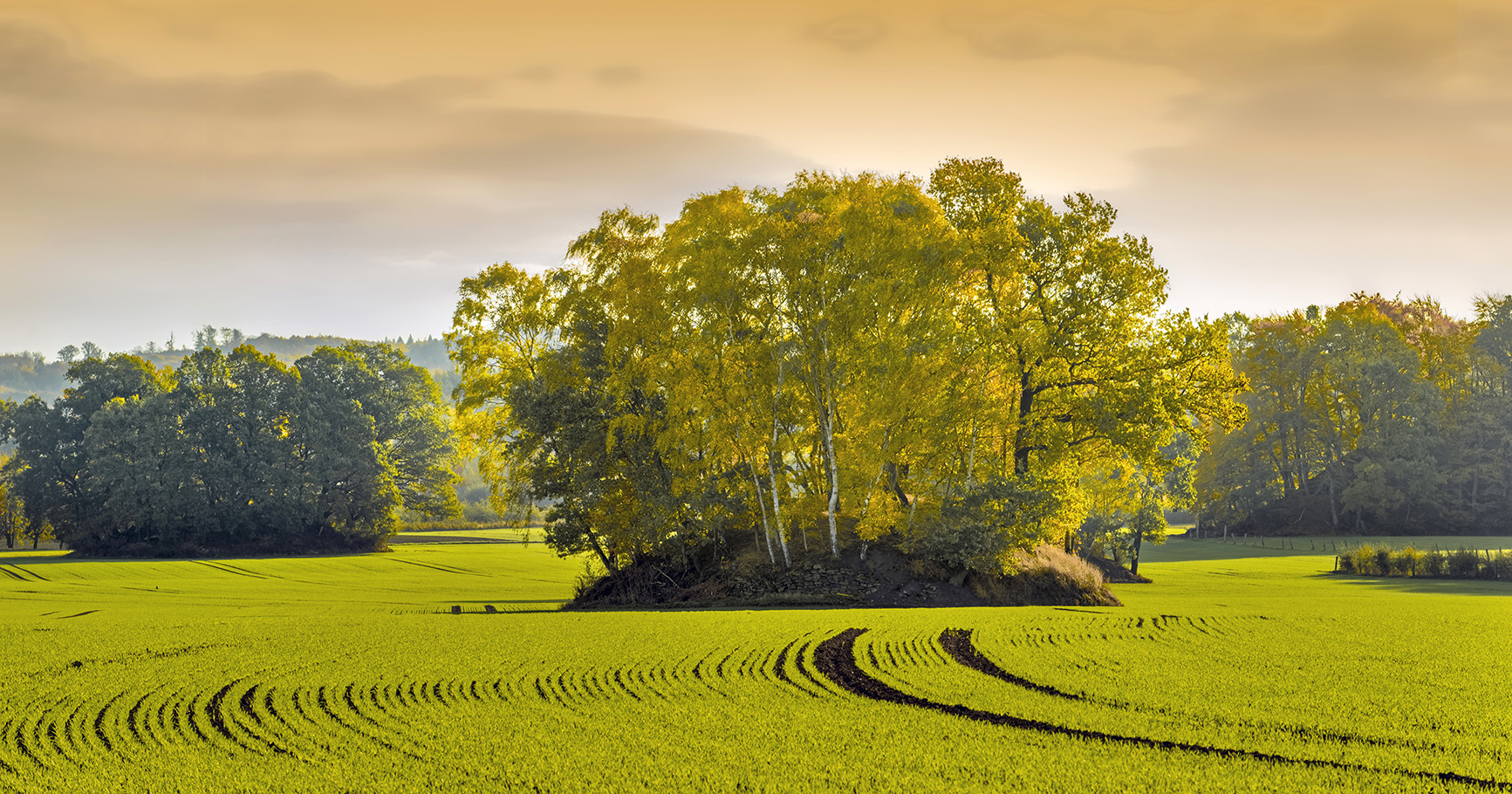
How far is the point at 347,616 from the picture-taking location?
24.0m

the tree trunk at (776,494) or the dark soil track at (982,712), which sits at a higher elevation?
the tree trunk at (776,494)

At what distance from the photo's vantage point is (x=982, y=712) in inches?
451

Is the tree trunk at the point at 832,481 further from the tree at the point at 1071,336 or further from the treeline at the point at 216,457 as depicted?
the treeline at the point at 216,457

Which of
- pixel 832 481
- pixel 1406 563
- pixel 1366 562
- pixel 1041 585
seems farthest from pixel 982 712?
pixel 1366 562

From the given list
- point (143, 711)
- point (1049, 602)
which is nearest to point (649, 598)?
point (1049, 602)

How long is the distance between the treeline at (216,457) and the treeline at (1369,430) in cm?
7128

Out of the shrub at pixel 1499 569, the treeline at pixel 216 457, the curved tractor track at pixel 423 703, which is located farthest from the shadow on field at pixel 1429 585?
the treeline at pixel 216 457

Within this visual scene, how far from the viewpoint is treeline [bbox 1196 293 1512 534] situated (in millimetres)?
75688

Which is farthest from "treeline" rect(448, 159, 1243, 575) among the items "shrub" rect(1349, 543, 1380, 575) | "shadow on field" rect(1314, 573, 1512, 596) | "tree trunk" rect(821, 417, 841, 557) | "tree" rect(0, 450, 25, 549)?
"tree" rect(0, 450, 25, 549)

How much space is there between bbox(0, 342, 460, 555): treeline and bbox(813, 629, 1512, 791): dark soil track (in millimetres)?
65278

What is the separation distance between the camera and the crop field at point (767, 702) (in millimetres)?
8852

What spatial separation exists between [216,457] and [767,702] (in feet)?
235

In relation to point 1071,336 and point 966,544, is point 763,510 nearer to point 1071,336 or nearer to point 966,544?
point 966,544

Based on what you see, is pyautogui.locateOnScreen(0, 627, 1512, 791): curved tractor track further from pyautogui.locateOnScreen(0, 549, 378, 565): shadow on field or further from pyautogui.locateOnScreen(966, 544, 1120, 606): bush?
pyautogui.locateOnScreen(0, 549, 378, 565): shadow on field
